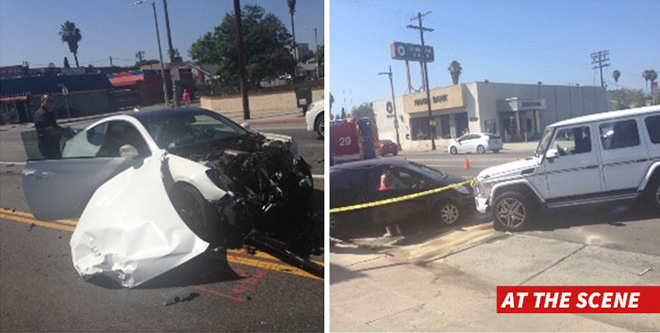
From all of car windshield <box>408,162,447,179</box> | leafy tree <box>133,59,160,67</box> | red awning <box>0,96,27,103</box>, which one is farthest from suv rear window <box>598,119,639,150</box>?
red awning <box>0,96,27,103</box>

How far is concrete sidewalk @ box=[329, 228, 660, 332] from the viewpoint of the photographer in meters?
1.91

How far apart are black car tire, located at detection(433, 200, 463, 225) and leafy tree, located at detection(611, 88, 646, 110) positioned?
0.67 meters

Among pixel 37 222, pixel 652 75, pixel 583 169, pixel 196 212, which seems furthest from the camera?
pixel 37 222

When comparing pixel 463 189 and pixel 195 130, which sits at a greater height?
pixel 195 130

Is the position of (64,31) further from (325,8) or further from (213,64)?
(325,8)

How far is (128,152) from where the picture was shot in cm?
191

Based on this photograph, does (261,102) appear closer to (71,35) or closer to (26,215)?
(71,35)

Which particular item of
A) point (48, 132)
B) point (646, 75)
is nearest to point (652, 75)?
point (646, 75)

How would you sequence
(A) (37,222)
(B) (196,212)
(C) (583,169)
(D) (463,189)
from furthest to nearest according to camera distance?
(A) (37,222)
(D) (463,189)
(C) (583,169)
(B) (196,212)

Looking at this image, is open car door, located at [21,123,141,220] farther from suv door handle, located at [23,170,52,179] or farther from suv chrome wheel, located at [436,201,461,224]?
suv chrome wheel, located at [436,201,461,224]

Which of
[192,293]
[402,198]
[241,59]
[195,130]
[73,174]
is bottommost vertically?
[192,293]

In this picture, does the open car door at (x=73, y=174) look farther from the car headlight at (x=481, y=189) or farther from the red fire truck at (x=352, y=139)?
the car headlight at (x=481, y=189)

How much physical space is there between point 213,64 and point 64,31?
0.67 metres

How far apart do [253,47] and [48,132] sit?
38.7 inches
